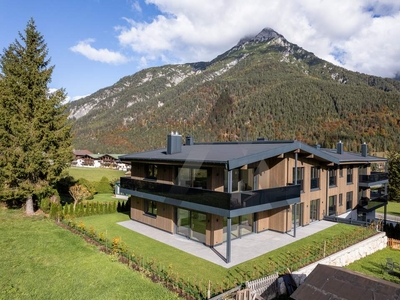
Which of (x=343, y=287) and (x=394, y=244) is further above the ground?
(x=343, y=287)

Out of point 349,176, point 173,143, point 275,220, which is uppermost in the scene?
point 173,143

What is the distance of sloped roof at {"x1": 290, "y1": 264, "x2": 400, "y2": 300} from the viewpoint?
7312 millimetres

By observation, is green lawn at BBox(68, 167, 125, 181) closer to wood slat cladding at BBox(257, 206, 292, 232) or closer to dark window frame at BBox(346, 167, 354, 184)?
wood slat cladding at BBox(257, 206, 292, 232)

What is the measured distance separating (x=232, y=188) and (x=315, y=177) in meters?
8.71

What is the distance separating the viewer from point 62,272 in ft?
39.2

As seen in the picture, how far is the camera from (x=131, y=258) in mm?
13258

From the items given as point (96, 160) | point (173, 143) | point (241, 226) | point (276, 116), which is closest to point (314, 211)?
point (241, 226)

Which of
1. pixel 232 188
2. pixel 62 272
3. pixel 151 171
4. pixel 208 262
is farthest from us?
pixel 151 171

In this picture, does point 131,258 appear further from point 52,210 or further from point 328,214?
point 328,214

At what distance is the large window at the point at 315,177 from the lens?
68.0 ft

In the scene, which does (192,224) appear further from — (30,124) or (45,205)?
(30,124)

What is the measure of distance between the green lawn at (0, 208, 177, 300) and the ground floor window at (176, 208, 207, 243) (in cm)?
499

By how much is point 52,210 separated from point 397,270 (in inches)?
883

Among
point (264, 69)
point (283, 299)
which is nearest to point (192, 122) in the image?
point (264, 69)
